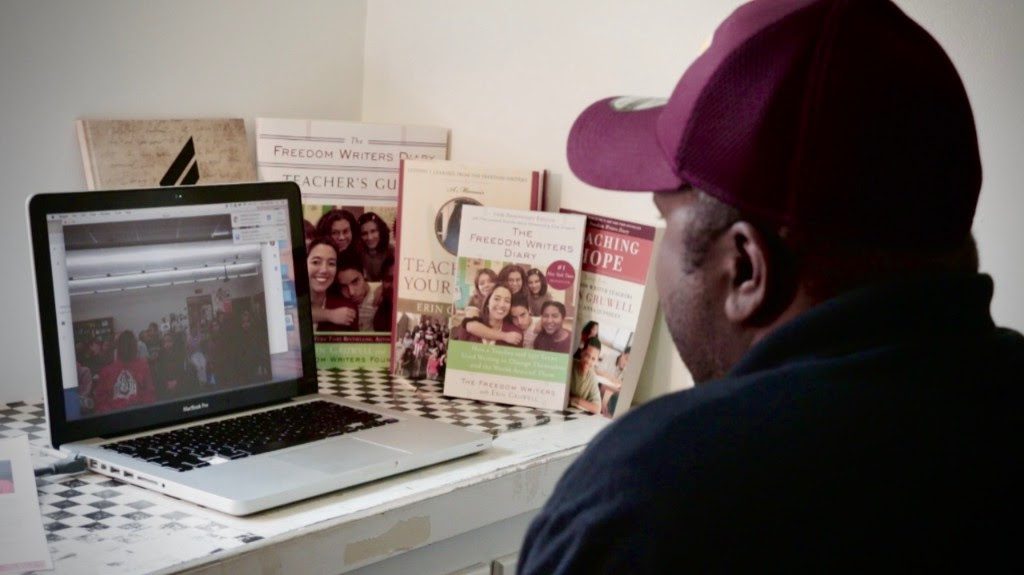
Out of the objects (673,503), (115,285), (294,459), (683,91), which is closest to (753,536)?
(673,503)

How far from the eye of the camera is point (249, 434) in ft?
4.45

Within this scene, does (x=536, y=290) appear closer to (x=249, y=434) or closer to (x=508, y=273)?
(x=508, y=273)

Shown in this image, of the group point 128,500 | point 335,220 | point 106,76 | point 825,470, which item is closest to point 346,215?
point 335,220

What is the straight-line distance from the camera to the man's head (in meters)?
0.68

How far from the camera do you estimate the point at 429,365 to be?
1722 millimetres

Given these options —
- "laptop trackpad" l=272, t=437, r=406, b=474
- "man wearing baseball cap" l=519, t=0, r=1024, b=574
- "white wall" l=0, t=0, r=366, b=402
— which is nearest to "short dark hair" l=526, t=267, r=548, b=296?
"laptop trackpad" l=272, t=437, r=406, b=474

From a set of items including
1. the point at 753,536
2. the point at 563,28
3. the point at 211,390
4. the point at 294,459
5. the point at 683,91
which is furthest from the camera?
the point at 563,28

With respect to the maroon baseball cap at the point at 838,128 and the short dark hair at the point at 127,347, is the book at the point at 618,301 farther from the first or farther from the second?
the maroon baseball cap at the point at 838,128

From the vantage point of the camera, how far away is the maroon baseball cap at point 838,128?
681mm

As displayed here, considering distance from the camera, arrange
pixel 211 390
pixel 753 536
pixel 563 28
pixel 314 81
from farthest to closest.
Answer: pixel 314 81 → pixel 563 28 → pixel 211 390 → pixel 753 536

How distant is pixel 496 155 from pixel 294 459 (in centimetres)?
68

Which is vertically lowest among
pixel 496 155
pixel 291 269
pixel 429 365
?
pixel 429 365

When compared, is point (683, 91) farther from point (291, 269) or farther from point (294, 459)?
point (291, 269)

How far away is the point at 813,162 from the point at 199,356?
926 millimetres
